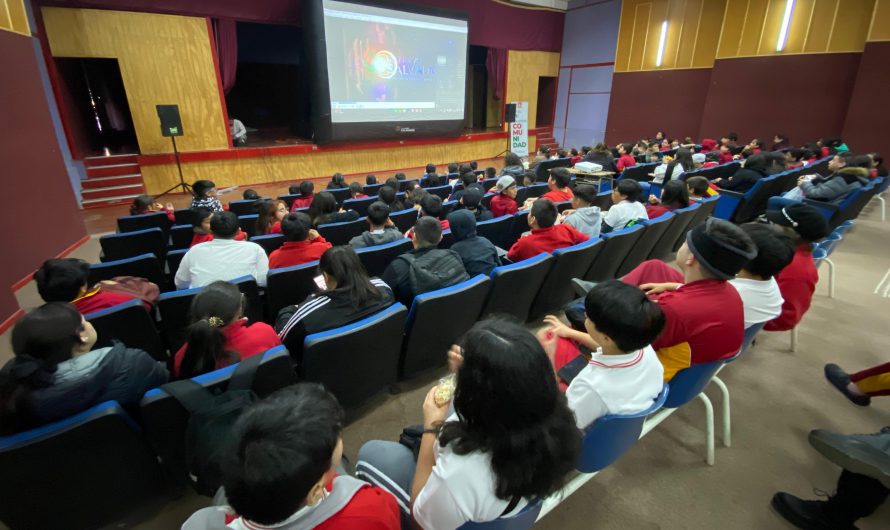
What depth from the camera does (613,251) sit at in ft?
9.93

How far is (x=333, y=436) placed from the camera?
820 mm

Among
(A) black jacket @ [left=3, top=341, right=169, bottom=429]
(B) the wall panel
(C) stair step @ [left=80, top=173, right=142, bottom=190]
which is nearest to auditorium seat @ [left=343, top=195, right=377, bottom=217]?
(A) black jacket @ [left=3, top=341, right=169, bottom=429]

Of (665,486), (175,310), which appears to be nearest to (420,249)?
(175,310)

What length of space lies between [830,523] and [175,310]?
10.3 feet

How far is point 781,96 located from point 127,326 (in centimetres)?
1223

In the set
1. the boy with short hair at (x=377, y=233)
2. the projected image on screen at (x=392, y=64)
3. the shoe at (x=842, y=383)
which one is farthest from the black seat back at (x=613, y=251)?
the projected image on screen at (x=392, y=64)

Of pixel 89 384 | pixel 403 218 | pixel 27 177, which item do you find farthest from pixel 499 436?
pixel 27 177

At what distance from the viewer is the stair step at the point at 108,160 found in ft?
23.0

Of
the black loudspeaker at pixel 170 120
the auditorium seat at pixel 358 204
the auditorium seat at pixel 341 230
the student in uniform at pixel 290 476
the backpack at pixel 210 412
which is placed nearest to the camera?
the student in uniform at pixel 290 476

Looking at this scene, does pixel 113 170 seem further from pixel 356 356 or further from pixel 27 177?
pixel 356 356

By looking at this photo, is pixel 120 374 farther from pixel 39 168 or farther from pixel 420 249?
pixel 39 168

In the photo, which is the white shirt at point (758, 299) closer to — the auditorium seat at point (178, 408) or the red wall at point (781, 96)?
the auditorium seat at point (178, 408)

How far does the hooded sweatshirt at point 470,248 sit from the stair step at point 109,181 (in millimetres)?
7214

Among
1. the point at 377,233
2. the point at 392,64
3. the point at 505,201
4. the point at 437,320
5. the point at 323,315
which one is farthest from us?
the point at 392,64
